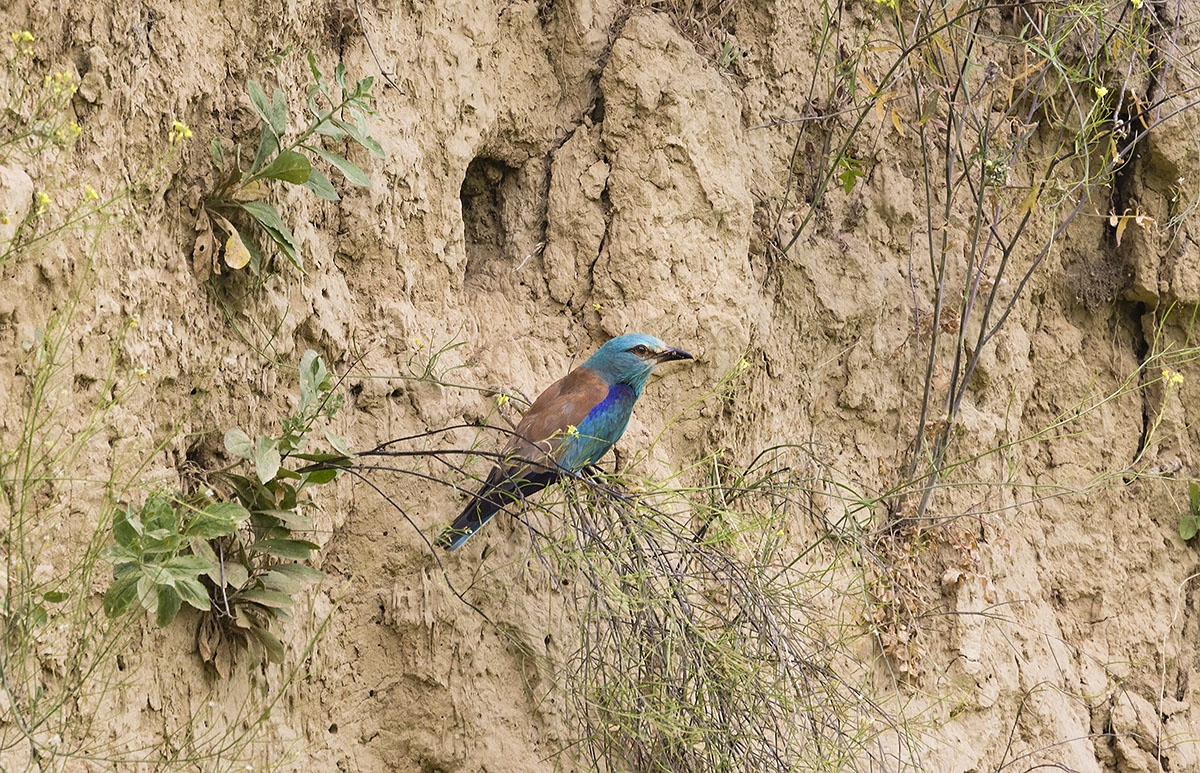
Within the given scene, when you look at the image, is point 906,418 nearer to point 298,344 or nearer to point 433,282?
point 433,282

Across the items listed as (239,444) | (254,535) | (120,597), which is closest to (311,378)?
(239,444)

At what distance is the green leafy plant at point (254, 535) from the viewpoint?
2773mm

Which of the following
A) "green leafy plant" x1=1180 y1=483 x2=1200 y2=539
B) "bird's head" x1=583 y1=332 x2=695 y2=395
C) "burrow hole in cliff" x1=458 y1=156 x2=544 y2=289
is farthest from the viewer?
"green leafy plant" x1=1180 y1=483 x2=1200 y2=539

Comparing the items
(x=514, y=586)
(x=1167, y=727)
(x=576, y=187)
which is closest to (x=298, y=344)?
(x=514, y=586)

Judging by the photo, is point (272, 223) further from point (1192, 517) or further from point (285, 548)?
point (1192, 517)

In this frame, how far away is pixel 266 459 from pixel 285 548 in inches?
8.8

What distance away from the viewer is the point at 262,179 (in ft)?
10.5

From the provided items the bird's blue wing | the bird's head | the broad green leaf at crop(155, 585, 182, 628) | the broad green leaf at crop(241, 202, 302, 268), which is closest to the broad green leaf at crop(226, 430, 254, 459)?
the broad green leaf at crop(155, 585, 182, 628)

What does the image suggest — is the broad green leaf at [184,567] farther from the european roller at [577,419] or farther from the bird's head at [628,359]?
the bird's head at [628,359]

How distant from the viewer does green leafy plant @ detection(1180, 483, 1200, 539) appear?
5121mm

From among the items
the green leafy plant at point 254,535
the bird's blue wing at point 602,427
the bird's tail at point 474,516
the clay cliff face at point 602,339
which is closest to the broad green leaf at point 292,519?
the green leafy plant at point 254,535

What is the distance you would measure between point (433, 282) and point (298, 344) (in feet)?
1.88

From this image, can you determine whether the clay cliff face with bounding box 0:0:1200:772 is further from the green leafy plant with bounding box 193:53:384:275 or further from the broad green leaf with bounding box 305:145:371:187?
the broad green leaf with bounding box 305:145:371:187

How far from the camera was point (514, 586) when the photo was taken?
12.1 ft
